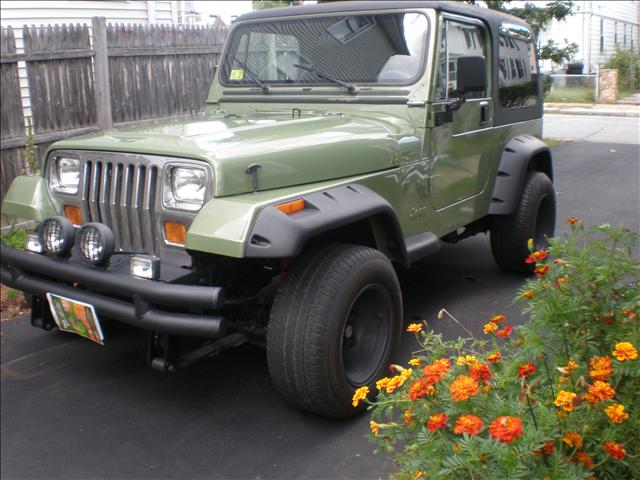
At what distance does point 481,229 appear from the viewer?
5105 mm

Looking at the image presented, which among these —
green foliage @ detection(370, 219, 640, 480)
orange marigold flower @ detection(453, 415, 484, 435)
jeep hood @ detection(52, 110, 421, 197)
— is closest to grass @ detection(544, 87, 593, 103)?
jeep hood @ detection(52, 110, 421, 197)

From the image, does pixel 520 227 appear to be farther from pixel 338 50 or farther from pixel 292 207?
pixel 292 207

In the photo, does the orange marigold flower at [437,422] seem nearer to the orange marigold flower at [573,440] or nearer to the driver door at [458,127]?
the orange marigold flower at [573,440]

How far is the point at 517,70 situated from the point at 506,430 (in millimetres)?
4229

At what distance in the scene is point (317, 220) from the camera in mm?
2916

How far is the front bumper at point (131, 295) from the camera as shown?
279 centimetres

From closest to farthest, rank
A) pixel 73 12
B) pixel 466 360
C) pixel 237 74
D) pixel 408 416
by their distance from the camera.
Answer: pixel 408 416, pixel 466 360, pixel 237 74, pixel 73 12

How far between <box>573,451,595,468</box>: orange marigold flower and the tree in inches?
269

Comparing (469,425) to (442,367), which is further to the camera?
(442,367)

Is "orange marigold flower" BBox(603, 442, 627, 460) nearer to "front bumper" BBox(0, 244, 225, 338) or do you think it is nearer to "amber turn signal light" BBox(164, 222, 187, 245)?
"front bumper" BBox(0, 244, 225, 338)

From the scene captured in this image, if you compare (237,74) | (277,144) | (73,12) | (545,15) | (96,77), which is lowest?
(277,144)

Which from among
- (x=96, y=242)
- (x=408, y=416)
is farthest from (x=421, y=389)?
(x=96, y=242)

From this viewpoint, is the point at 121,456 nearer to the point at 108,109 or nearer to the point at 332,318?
the point at 332,318

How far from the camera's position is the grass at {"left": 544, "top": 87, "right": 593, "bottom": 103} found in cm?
411
